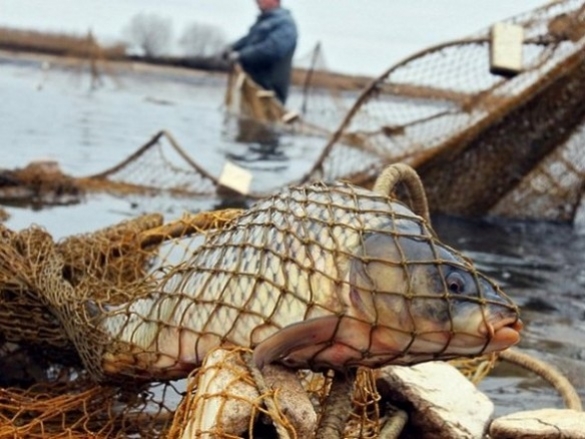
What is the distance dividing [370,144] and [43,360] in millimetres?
5698

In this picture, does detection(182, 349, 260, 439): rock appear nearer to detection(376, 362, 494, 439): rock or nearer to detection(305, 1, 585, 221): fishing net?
detection(376, 362, 494, 439): rock

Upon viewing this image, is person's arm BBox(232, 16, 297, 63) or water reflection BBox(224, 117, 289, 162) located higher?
person's arm BBox(232, 16, 297, 63)

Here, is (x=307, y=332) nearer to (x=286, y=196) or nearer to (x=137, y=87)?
(x=286, y=196)

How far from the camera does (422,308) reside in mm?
3037

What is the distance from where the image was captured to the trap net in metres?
3.05

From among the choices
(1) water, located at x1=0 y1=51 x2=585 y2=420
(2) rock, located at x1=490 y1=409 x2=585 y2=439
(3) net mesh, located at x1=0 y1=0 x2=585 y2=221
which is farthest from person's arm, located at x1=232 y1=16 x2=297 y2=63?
(2) rock, located at x1=490 y1=409 x2=585 y2=439

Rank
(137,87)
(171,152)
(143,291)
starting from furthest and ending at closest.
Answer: (137,87), (171,152), (143,291)

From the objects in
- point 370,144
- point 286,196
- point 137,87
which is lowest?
point 137,87

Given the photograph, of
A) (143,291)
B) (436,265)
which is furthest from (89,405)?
(436,265)

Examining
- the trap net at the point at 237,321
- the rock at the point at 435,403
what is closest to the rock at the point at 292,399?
the trap net at the point at 237,321

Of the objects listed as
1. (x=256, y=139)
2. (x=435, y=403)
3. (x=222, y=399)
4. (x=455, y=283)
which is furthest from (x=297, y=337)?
(x=256, y=139)

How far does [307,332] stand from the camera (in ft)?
10.0

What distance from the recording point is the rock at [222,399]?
2910 mm

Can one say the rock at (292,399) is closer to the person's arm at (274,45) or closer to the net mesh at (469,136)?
the net mesh at (469,136)
